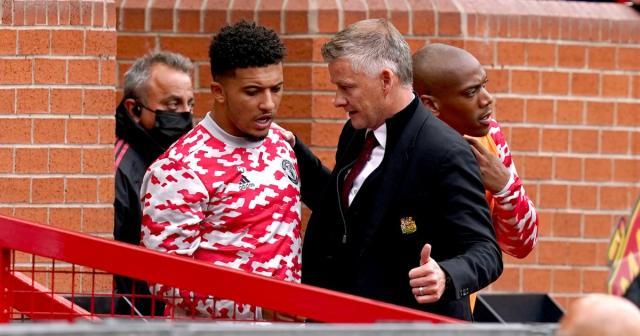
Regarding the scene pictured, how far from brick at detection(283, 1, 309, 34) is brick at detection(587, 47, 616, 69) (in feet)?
5.12

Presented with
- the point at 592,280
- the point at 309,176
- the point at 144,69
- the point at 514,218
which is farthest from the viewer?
the point at 592,280

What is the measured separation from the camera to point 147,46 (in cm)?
684

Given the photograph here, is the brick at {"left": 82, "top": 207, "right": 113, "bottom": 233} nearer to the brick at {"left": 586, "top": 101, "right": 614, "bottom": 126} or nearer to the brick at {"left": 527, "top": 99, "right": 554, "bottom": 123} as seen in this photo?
the brick at {"left": 527, "top": 99, "right": 554, "bottom": 123}

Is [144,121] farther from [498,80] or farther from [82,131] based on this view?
[498,80]

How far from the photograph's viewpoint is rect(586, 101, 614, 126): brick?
7.32m

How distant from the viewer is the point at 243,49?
458cm

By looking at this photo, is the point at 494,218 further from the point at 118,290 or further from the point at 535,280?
the point at 535,280

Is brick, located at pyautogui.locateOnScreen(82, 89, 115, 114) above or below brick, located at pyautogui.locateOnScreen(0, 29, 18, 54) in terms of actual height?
below

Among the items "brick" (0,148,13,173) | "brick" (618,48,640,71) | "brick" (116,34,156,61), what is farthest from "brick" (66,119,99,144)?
"brick" (618,48,640,71)

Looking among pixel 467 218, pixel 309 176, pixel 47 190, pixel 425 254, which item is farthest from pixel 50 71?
Answer: pixel 425 254

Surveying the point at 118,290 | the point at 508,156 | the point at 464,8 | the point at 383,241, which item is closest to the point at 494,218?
the point at 508,156

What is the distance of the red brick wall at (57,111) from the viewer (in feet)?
19.1

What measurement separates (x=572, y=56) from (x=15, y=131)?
2.94 meters

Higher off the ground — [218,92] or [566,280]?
[218,92]
